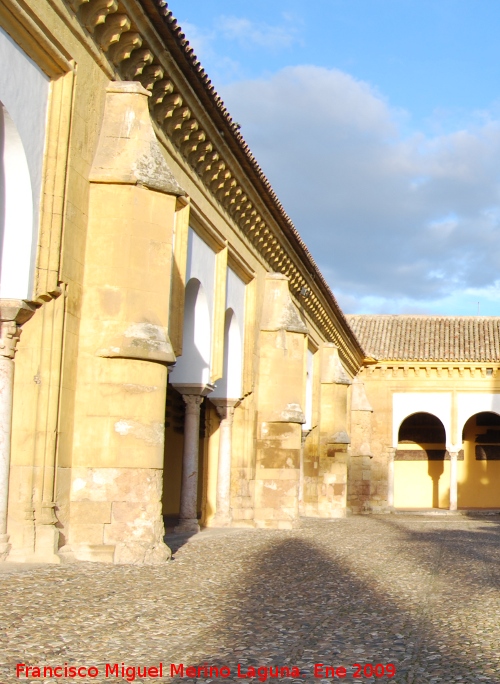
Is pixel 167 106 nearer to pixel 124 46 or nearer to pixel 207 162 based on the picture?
pixel 124 46

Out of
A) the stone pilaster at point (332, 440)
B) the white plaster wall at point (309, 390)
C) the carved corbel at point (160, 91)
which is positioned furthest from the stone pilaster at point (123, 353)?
the stone pilaster at point (332, 440)

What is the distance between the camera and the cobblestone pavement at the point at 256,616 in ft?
17.0

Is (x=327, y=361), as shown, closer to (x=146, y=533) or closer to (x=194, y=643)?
(x=146, y=533)

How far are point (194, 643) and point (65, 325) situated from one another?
466cm

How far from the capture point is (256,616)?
22.2 ft

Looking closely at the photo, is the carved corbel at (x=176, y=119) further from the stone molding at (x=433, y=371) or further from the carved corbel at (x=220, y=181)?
the stone molding at (x=433, y=371)

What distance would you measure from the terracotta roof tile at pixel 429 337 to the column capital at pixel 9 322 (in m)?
28.1

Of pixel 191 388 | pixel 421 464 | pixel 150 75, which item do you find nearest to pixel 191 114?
pixel 150 75

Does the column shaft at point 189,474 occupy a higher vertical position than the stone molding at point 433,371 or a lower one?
lower

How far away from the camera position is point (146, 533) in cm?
973

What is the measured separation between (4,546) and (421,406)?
28.9 metres

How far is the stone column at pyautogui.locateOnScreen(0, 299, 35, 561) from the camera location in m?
8.70

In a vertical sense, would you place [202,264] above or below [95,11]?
below

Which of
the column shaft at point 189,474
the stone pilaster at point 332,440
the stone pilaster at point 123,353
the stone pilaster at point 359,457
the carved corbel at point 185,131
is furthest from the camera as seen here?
the stone pilaster at point 359,457
